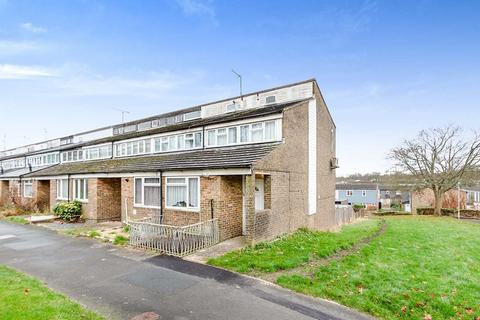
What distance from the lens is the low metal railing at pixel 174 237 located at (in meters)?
9.12

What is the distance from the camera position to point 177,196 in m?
12.6

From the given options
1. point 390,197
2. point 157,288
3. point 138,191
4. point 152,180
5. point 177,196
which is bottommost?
point 390,197

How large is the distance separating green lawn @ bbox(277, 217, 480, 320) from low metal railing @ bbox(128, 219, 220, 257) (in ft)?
12.8

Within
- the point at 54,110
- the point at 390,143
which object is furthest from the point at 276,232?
the point at 390,143

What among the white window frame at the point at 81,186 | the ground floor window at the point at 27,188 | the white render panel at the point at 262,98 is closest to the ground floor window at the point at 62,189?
the white window frame at the point at 81,186

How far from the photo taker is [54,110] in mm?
25359

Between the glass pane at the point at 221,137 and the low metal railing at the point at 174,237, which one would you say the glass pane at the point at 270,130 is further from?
the low metal railing at the point at 174,237

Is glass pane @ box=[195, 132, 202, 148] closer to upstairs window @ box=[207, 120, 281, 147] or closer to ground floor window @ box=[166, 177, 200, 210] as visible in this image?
upstairs window @ box=[207, 120, 281, 147]

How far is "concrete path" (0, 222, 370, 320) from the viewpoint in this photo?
5.02 m

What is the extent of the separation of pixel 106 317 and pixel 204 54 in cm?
1702

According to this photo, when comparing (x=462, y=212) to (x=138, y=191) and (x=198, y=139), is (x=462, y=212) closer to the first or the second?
(x=198, y=139)

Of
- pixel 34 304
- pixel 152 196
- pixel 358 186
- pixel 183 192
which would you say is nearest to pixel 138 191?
pixel 152 196

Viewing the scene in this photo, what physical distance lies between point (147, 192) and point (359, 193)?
55.5 metres

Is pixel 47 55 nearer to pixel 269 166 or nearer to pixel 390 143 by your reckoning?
pixel 269 166
